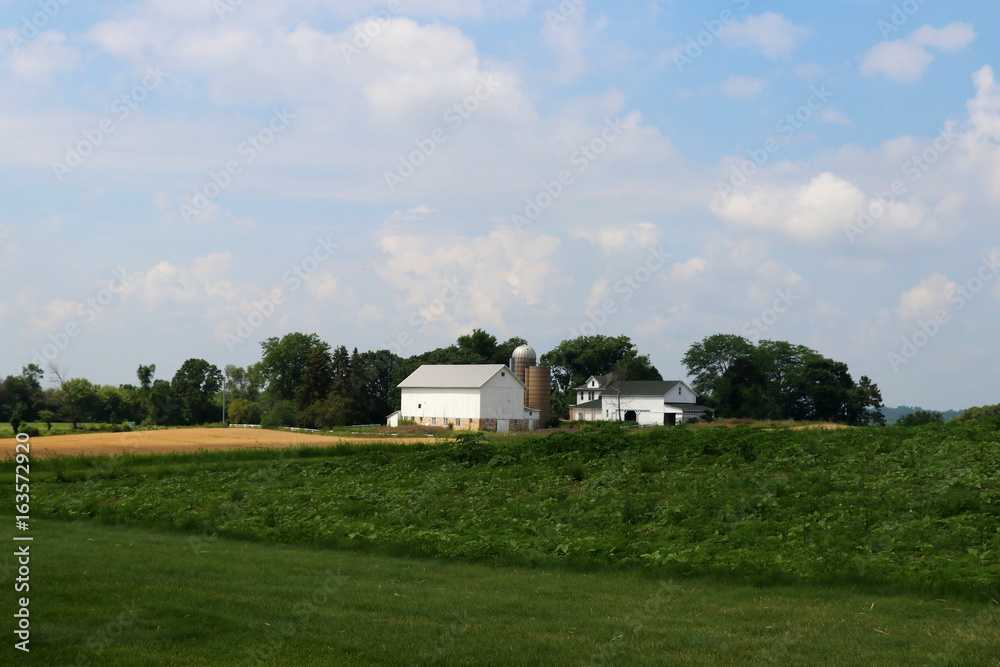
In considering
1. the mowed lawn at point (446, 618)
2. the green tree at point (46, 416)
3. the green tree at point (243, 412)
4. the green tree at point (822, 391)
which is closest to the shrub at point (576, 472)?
the mowed lawn at point (446, 618)

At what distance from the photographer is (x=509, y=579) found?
13.2m

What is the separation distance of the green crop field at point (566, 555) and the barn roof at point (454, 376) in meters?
51.5

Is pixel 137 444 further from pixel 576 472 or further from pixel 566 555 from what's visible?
pixel 566 555

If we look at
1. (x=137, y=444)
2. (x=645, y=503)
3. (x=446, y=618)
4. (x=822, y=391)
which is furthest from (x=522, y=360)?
(x=446, y=618)

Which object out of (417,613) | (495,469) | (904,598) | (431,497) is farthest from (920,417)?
(417,613)

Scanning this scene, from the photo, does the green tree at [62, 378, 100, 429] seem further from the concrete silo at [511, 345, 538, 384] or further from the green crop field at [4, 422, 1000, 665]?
the green crop field at [4, 422, 1000, 665]

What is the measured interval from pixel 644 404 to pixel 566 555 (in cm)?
8214

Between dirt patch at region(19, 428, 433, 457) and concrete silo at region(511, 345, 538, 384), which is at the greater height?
concrete silo at region(511, 345, 538, 384)

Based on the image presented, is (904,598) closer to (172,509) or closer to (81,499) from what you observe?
(172,509)

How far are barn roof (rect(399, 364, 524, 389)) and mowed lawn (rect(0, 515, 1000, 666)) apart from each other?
65.8 metres

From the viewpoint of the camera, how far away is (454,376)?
272ft

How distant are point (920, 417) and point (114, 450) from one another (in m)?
58.4

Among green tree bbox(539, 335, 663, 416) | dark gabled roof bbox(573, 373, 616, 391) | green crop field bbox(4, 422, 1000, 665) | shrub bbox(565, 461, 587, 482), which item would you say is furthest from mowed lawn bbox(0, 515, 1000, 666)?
green tree bbox(539, 335, 663, 416)

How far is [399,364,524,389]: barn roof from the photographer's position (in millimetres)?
79875
